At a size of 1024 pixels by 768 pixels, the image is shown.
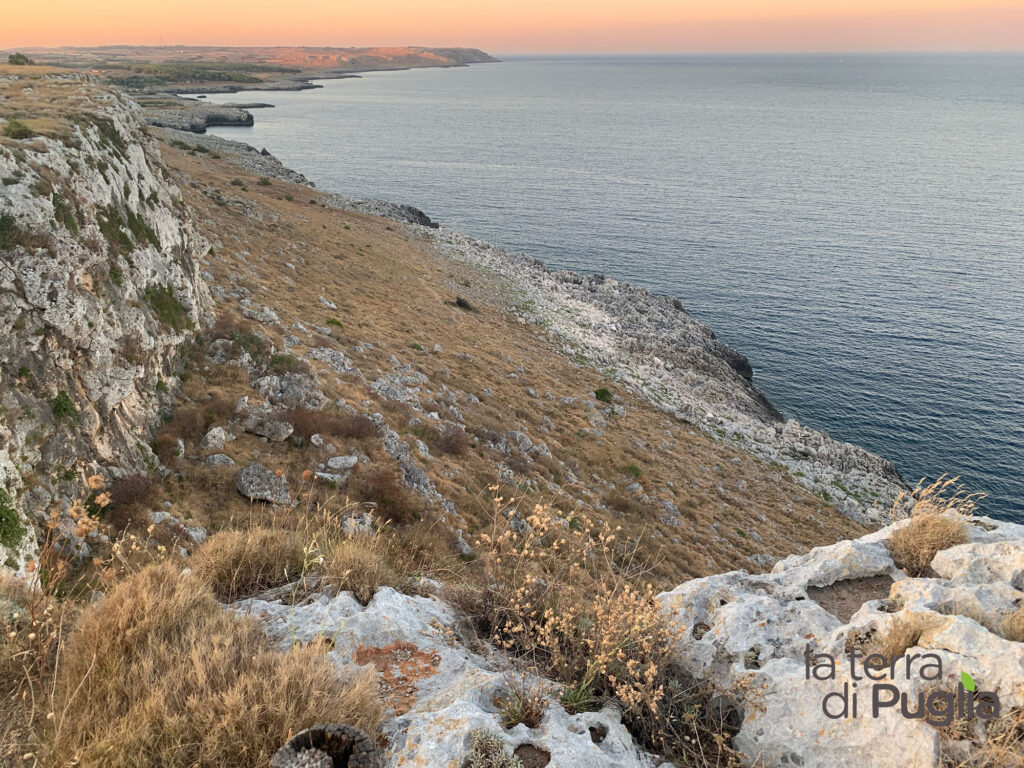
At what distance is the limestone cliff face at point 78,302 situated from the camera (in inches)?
405

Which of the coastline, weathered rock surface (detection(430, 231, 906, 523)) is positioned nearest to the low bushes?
the coastline

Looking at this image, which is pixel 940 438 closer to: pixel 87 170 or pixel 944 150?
pixel 87 170

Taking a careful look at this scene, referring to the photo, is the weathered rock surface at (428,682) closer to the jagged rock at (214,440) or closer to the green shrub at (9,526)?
the green shrub at (9,526)

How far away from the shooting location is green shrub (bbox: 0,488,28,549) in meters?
8.38

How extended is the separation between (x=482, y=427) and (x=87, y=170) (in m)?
16.3

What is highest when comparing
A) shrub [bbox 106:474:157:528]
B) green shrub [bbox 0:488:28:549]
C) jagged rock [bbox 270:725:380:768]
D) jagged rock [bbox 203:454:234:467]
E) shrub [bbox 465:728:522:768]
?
jagged rock [bbox 270:725:380:768]

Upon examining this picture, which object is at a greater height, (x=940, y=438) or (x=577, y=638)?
(x=577, y=638)

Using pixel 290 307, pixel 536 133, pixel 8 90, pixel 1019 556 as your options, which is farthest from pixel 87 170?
pixel 536 133

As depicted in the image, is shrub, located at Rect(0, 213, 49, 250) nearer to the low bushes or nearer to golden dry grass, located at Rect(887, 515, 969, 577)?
the low bushes

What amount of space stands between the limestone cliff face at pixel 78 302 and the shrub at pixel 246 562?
3810 mm

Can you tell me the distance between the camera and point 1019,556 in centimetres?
755

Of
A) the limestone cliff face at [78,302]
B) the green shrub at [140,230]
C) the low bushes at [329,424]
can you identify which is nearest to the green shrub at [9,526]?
the limestone cliff face at [78,302]

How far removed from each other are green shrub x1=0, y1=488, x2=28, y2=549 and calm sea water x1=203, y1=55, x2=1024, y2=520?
148ft

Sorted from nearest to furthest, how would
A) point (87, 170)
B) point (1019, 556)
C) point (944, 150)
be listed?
point (1019, 556), point (87, 170), point (944, 150)
